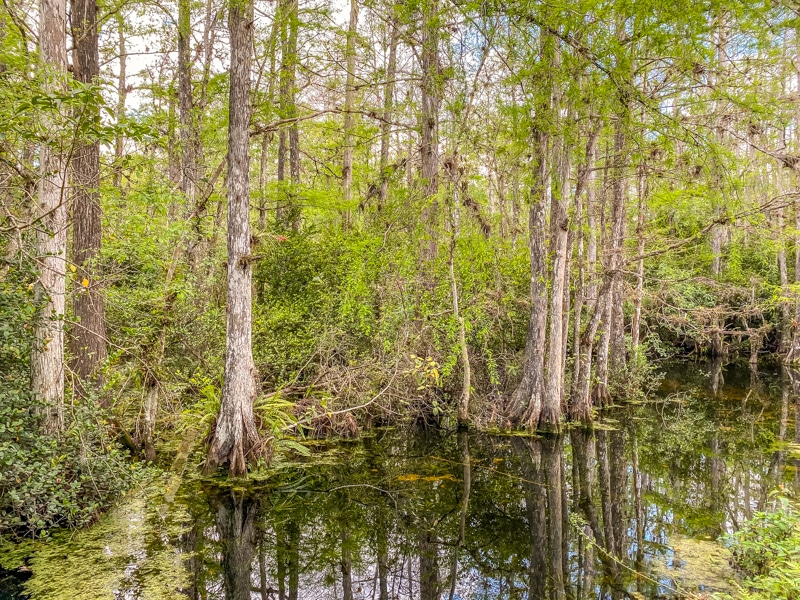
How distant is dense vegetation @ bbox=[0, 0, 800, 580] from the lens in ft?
14.9

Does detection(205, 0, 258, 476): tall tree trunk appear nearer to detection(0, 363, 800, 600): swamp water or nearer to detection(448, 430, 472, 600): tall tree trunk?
detection(0, 363, 800, 600): swamp water

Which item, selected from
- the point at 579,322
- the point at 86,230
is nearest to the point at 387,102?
the point at 86,230

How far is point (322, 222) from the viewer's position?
11.1m

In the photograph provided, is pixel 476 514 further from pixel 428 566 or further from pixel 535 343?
pixel 535 343

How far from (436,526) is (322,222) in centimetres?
682

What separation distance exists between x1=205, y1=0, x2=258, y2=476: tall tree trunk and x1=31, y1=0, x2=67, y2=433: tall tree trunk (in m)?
2.24

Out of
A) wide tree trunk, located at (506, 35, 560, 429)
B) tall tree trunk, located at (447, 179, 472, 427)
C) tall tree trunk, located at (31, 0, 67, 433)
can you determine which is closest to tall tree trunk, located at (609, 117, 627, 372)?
wide tree trunk, located at (506, 35, 560, 429)

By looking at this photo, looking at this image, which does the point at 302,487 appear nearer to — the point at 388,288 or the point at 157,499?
the point at 157,499

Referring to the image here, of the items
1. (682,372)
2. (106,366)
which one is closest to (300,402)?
(106,366)

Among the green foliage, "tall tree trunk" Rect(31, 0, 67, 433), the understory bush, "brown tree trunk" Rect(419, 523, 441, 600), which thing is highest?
"tall tree trunk" Rect(31, 0, 67, 433)

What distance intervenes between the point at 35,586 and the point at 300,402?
4.99 meters

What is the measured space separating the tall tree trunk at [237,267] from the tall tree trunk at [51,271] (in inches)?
88.1

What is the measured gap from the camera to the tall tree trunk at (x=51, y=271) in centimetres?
495

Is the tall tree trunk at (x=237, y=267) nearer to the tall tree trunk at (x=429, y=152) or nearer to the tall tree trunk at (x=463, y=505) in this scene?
the tall tree trunk at (x=429, y=152)
